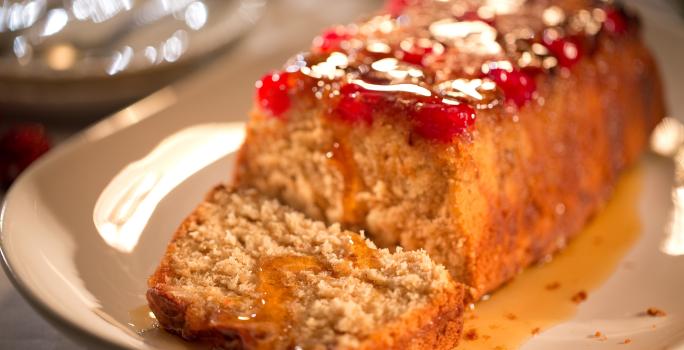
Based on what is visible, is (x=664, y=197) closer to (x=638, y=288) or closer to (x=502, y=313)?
(x=638, y=288)

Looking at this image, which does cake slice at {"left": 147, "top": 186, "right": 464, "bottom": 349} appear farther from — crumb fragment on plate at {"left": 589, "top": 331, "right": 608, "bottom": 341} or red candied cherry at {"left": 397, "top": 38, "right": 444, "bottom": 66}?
red candied cherry at {"left": 397, "top": 38, "right": 444, "bottom": 66}

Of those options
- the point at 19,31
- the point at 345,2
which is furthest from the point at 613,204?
the point at 19,31

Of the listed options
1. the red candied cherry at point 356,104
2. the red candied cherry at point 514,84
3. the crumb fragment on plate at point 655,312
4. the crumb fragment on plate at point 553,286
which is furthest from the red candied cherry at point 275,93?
the crumb fragment on plate at point 655,312

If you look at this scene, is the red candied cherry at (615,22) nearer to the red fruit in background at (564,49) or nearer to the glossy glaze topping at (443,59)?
the glossy glaze topping at (443,59)

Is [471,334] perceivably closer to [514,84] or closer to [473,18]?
[514,84]

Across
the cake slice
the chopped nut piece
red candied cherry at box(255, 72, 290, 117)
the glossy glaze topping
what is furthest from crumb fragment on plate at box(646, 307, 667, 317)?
red candied cherry at box(255, 72, 290, 117)

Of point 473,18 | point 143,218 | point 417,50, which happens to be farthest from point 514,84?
point 143,218
